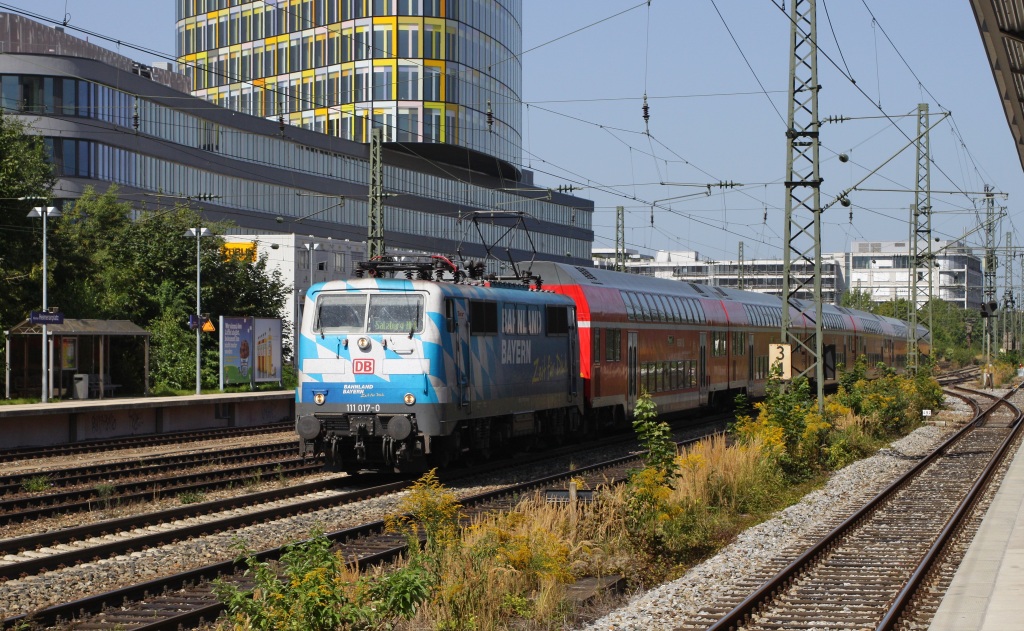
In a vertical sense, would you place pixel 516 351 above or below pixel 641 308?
below

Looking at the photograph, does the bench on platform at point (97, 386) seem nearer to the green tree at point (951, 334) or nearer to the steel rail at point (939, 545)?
the steel rail at point (939, 545)

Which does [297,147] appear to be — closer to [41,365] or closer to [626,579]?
[41,365]

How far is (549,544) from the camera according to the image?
12375 mm

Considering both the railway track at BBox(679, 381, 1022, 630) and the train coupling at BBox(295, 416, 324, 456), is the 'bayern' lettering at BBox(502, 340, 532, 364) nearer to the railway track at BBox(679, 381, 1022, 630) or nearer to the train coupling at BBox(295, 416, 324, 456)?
the train coupling at BBox(295, 416, 324, 456)

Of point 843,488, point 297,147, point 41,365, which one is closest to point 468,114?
point 297,147

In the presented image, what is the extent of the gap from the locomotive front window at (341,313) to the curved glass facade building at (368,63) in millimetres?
60228

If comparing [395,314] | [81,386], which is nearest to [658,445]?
[395,314]

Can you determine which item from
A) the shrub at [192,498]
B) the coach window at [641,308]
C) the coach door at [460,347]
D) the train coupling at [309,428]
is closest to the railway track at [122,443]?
the shrub at [192,498]

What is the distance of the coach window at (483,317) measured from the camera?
21109 mm

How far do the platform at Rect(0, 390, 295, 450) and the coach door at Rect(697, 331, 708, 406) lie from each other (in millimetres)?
12957

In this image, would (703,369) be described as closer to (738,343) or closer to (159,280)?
(738,343)

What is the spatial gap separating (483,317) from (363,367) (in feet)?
8.49

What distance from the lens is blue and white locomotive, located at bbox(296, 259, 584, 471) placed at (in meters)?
19.7

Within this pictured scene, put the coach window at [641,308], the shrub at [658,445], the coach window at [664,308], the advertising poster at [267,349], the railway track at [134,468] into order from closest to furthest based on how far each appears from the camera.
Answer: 1. the shrub at [658,445]
2. the railway track at [134,468]
3. the coach window at [641,308]
4. the coach window at [664,308]
5. the advertising poster at [267,349]
